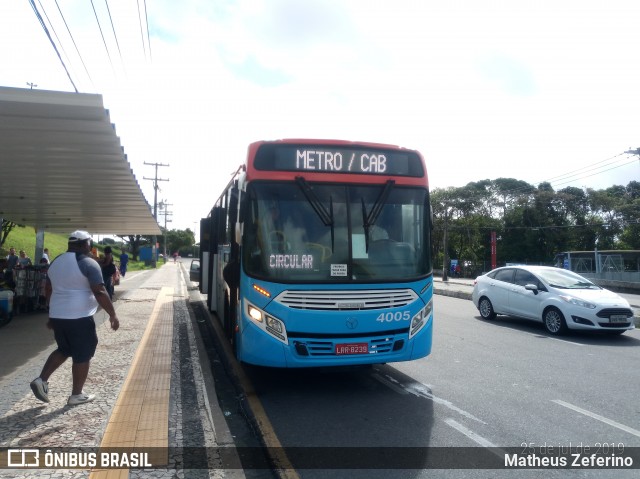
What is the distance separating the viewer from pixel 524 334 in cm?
1161

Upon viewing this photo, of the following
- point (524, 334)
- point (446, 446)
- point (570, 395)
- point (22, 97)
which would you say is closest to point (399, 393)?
point (446, 446)

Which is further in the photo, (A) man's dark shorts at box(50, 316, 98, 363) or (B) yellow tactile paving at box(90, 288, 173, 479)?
(A) man's dark shorts at box(50, 316, 98, 363)

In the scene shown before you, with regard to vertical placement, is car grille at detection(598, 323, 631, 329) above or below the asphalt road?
above

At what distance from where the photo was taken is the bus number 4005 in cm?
632

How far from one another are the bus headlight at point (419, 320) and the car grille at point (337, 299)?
1.38 ft

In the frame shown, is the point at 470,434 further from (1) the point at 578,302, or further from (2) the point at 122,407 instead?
(1) the point at 578,302

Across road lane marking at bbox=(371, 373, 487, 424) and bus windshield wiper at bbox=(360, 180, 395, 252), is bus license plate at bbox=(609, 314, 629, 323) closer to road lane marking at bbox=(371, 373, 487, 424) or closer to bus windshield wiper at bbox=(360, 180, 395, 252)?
road lane marking at bbox=(371, 373, 487, 424)

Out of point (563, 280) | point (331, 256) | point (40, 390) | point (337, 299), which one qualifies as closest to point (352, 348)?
point (337, 299)

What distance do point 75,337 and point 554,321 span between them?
986 centimetres

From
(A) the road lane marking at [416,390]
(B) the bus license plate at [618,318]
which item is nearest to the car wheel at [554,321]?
(B) the bus license plate at [618,318]

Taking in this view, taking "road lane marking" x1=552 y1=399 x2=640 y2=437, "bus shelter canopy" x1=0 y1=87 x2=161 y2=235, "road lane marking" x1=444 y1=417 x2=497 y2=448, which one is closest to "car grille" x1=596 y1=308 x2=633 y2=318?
"road lane marking" x1=552 y1=399 x2=640 y2=437

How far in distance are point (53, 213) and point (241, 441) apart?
68.2ft

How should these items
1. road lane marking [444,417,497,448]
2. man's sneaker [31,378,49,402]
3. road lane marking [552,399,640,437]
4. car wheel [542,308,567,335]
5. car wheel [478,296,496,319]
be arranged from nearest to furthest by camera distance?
Answer: road lane marking [444,417,497,448] < road lane marking [552,399,640,437] < man's sneaker [31,378,49,402] < car wheel [542,308,567,335] < car wheel [478,296,496,319]

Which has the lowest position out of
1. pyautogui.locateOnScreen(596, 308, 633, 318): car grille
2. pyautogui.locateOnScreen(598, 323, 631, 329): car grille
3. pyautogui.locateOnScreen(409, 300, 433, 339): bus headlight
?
pyautogui.locateOnScreen(598, 323, 631, 329): car grille
